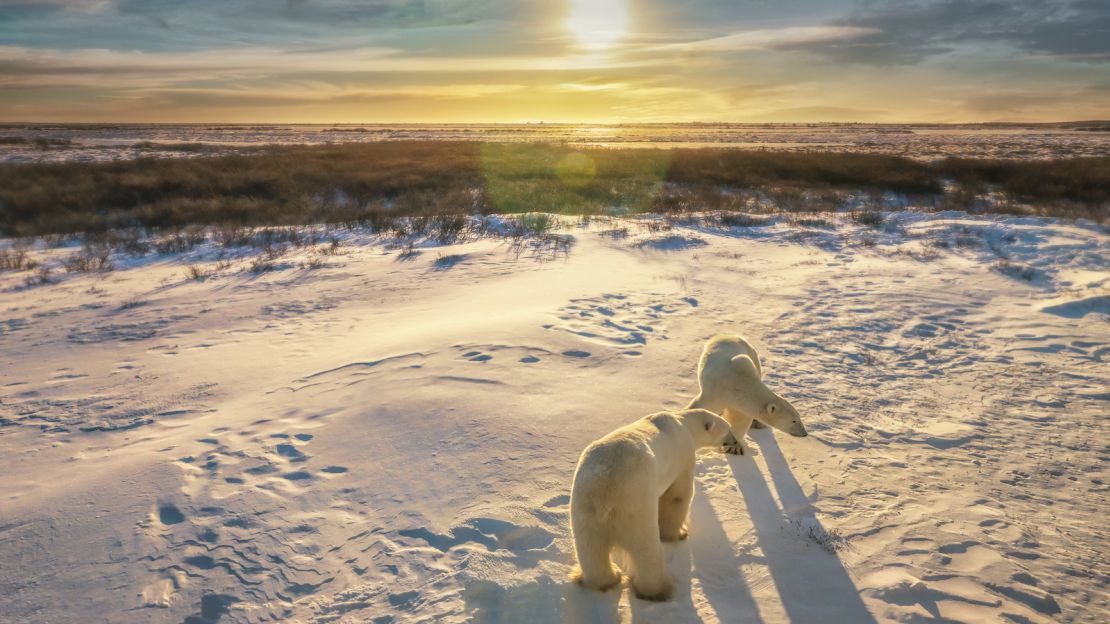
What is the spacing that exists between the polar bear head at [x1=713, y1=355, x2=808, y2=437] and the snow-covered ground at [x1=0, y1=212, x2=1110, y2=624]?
1.37 ft

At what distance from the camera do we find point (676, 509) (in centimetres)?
393

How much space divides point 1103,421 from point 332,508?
24.4ft

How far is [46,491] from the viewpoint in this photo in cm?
436

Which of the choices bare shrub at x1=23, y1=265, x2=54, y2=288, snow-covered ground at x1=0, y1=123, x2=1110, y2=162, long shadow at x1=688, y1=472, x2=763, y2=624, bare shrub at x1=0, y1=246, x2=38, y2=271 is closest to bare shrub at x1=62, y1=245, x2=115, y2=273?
bare shrub at x1=23, y1=265, x2=54, y2=288

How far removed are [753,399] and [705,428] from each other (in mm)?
1015

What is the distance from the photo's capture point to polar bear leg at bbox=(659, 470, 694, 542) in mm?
3908

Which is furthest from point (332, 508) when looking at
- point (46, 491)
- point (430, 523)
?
point (46, 491)

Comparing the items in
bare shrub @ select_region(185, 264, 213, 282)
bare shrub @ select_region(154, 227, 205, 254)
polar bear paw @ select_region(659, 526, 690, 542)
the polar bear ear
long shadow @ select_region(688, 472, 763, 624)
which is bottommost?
long shadow @ select_region(688, 472, 763, 624)

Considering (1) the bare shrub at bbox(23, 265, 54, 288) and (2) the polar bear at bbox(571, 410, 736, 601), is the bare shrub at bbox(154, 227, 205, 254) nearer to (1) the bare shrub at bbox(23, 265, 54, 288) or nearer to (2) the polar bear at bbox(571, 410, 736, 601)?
(1) the bare shrub at bbox(23, 265, 54, 288)

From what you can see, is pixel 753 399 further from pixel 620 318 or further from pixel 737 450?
pixel 620 318

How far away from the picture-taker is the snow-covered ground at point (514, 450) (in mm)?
3426

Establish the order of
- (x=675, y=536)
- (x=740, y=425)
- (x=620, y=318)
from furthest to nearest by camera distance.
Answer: (x=620, y=318) < (x=740, y=425) < (x=675, y=536)

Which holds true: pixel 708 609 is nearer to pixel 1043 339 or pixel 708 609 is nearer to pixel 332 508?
pixel 332 508

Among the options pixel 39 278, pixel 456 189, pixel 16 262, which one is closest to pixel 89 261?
pixel 39 278
